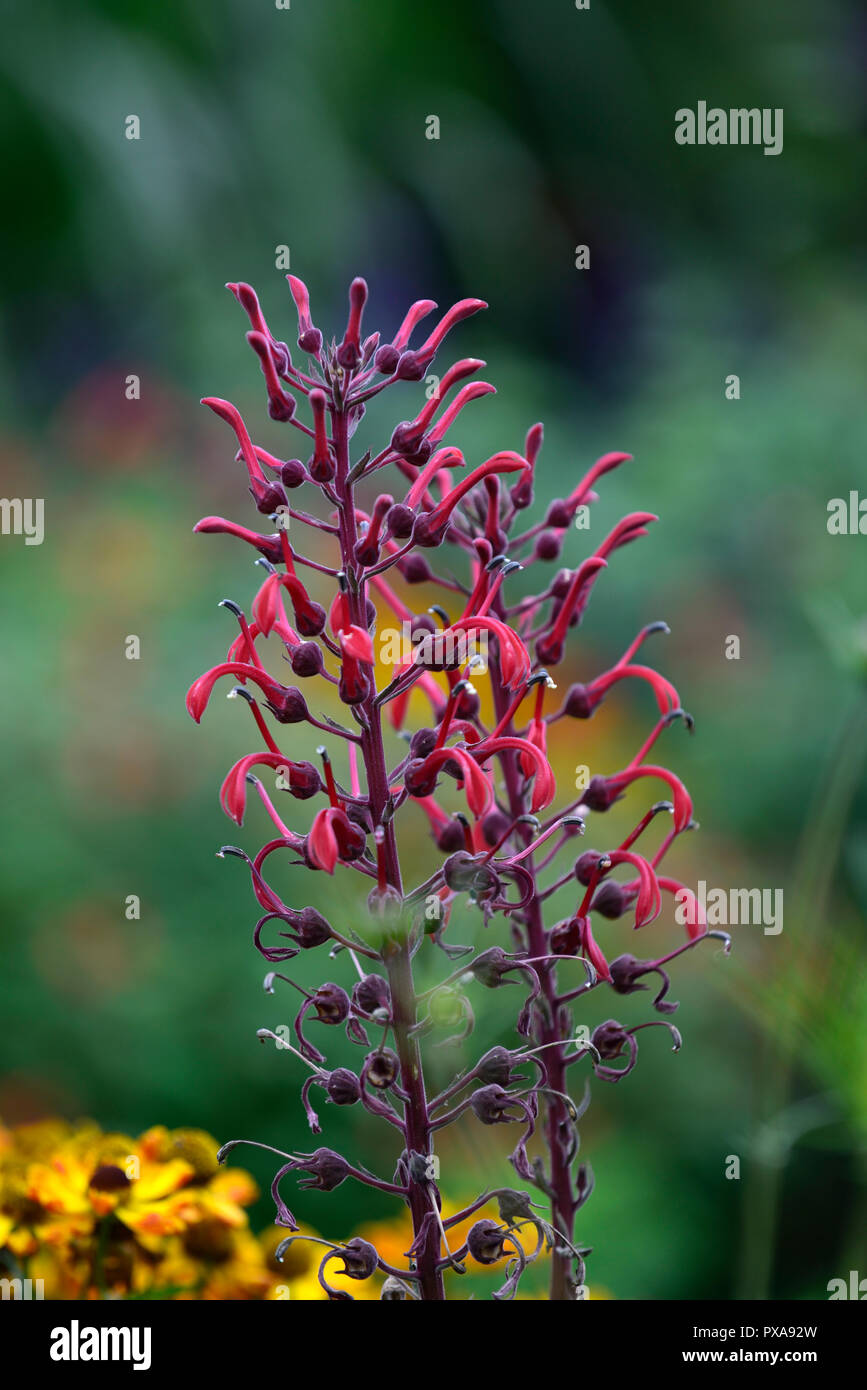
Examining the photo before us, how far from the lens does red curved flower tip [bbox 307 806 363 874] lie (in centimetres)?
107

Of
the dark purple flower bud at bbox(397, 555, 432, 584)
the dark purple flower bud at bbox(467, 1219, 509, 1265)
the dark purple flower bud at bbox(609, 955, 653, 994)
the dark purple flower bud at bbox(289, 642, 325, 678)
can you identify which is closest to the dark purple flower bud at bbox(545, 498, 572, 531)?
the dark purple flower bud at bbox(397, 555, 432, 584)

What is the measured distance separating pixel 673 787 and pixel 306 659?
398 mm

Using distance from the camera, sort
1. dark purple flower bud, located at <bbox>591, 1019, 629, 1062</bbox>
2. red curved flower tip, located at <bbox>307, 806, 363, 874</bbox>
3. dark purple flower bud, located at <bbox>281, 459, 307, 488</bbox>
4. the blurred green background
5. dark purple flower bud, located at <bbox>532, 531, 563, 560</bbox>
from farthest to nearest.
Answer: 1. the blurred green background
2. dark purple flower bud, located at <bbox>532, 531, 563, 560</bbox>
3. dark purple flower bud, located at <bbox>591, 1019, 629, 1062</bbox>
4. dark purple flower bud, located at <bbox>281, 459, 307, 488</bbox>
5. red curved flower tip, located at <bbox>307, 806, 363, 874</bbox>

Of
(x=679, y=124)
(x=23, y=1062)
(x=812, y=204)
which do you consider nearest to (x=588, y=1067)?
(x=23, y=1062)

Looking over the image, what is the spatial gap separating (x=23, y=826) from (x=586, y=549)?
1.69 meters

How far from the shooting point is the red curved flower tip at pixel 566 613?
4.35 feet

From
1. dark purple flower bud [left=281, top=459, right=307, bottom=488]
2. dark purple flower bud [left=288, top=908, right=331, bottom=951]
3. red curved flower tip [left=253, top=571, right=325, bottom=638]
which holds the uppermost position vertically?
dark purple flower bud [left=281, top=459, right=307, bottom=488]

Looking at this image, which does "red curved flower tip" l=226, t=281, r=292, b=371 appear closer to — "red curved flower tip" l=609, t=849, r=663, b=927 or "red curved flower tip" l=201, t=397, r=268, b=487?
"red curved flower tip" l=201, t=397, r=268, b=487

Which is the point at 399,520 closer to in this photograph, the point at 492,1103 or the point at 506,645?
the point at 506,645

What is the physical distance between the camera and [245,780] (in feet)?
3.98

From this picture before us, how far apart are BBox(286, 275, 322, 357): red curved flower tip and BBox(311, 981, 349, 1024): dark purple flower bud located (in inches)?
23.4

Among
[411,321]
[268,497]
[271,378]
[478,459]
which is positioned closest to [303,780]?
[268,497]
